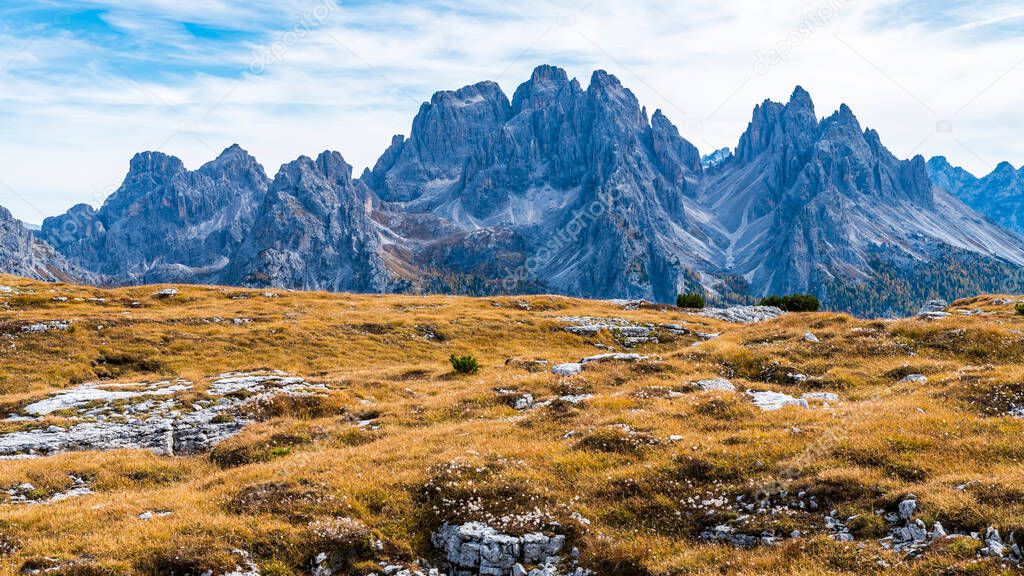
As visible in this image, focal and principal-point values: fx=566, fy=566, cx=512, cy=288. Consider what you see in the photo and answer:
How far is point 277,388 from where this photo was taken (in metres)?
30.8

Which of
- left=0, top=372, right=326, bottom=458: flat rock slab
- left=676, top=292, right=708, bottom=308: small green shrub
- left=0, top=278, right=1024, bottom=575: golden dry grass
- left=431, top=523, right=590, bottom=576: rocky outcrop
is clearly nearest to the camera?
left=0, top=278, right=1024, bottom=575: golden dry grass

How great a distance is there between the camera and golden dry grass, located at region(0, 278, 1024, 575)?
1304 centimetres

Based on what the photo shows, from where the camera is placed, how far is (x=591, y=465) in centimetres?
1764

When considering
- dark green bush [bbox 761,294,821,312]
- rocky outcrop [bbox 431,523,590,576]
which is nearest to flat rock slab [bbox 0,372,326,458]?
rocky outcrop [bbox 431,523,590,576]

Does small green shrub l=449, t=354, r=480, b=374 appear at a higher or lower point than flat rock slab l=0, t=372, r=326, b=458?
higher

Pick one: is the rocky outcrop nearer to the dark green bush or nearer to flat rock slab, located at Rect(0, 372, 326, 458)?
flat rock slab, located at Rect(0, 372, 326, 458)

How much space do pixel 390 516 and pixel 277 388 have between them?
1801cm

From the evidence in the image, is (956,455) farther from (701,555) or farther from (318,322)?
(318,322)

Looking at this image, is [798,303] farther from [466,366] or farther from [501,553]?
[501,553]

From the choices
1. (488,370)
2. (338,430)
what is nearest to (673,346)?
(488,370)

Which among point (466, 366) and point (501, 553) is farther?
point (466, 366)

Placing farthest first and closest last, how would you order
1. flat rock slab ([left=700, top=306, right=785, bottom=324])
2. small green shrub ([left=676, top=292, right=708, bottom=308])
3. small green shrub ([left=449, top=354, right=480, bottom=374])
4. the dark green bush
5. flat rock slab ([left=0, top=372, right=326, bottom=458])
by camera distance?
1. small green shrub ([left=676, top=292, right=708, bottom=308])
2. the dark green bush
3. flat rock slab ([left=700, top=306, right=785, bottom=324])
4. small green shrub ([left=449, top=354, right=480, bottom=374])
5. flat rock slab ([left=0, top=372, right=326, bottom=458])

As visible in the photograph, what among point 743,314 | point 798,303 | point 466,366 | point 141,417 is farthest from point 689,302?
point 141,417

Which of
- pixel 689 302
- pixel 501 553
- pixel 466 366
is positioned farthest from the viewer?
pixel 689 302
